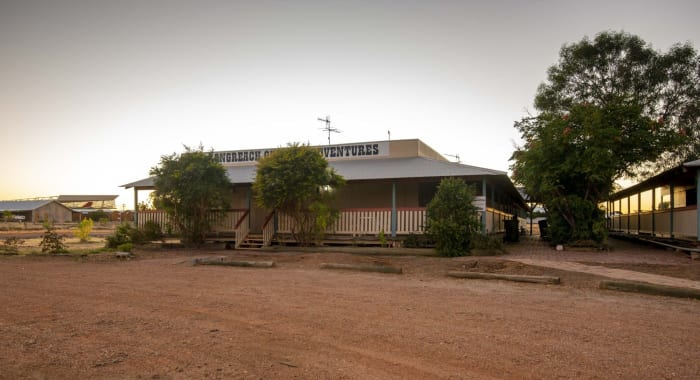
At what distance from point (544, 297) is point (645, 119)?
12.2 meters

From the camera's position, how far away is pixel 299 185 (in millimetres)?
16031

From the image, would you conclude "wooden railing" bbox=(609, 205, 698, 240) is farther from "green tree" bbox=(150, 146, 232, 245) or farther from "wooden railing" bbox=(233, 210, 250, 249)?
"green tree" bbox=(150, 146, 232, 245)

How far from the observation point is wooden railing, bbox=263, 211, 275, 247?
1828cm

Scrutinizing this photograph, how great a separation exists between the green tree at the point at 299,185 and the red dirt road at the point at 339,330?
644 cm

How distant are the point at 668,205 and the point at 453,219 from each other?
10925mm

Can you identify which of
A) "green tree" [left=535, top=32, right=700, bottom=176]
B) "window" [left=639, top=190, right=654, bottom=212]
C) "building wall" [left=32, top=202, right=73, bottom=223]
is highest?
"green tree" [left=535, top=32, right=700, bottom=176]

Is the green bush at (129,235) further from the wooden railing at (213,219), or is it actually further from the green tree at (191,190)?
the green tree at (191,190)

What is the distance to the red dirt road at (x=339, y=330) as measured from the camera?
4.43 m

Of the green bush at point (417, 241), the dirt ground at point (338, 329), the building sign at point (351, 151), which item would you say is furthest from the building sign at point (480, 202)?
the dirt ground at point (338, 329)

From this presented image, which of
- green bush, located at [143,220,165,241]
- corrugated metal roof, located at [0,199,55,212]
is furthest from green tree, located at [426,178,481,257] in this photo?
corrugated metal roof, located at [0,199,55,212]

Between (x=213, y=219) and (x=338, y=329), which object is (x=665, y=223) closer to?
(x=213, y=219)

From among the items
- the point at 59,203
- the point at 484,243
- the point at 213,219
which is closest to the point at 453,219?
the point at 484,243

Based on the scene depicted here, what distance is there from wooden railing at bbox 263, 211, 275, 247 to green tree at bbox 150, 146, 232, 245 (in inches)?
69.8

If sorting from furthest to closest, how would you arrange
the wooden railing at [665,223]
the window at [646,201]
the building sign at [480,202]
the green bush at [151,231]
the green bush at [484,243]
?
the window at [646,201] → the green bush at [151,231] → the building sign at [480,202] → the wooden railing at [665,223] → the green bush at [484,243]
